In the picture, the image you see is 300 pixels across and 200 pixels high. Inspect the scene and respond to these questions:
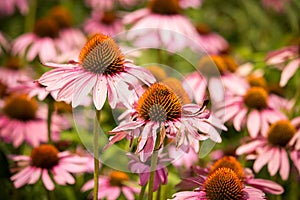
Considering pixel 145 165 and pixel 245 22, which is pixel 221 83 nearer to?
pixel 145 165

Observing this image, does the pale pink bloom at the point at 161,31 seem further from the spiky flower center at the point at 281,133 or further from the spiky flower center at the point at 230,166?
the spiky flower center at the point at 230,166

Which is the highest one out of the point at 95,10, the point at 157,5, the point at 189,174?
the point at 95,10

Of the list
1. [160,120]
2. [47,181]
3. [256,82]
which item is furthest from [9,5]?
[160,120]

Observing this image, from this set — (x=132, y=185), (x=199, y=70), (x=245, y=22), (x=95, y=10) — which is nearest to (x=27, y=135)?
(x=132, y=185)

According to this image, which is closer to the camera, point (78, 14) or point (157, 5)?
point (157, 5)

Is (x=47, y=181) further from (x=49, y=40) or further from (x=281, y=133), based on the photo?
(x=49, y=40)

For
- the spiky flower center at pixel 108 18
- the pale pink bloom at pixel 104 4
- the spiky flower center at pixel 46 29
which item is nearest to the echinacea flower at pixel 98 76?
the spiky flower center at pixel 46 29
